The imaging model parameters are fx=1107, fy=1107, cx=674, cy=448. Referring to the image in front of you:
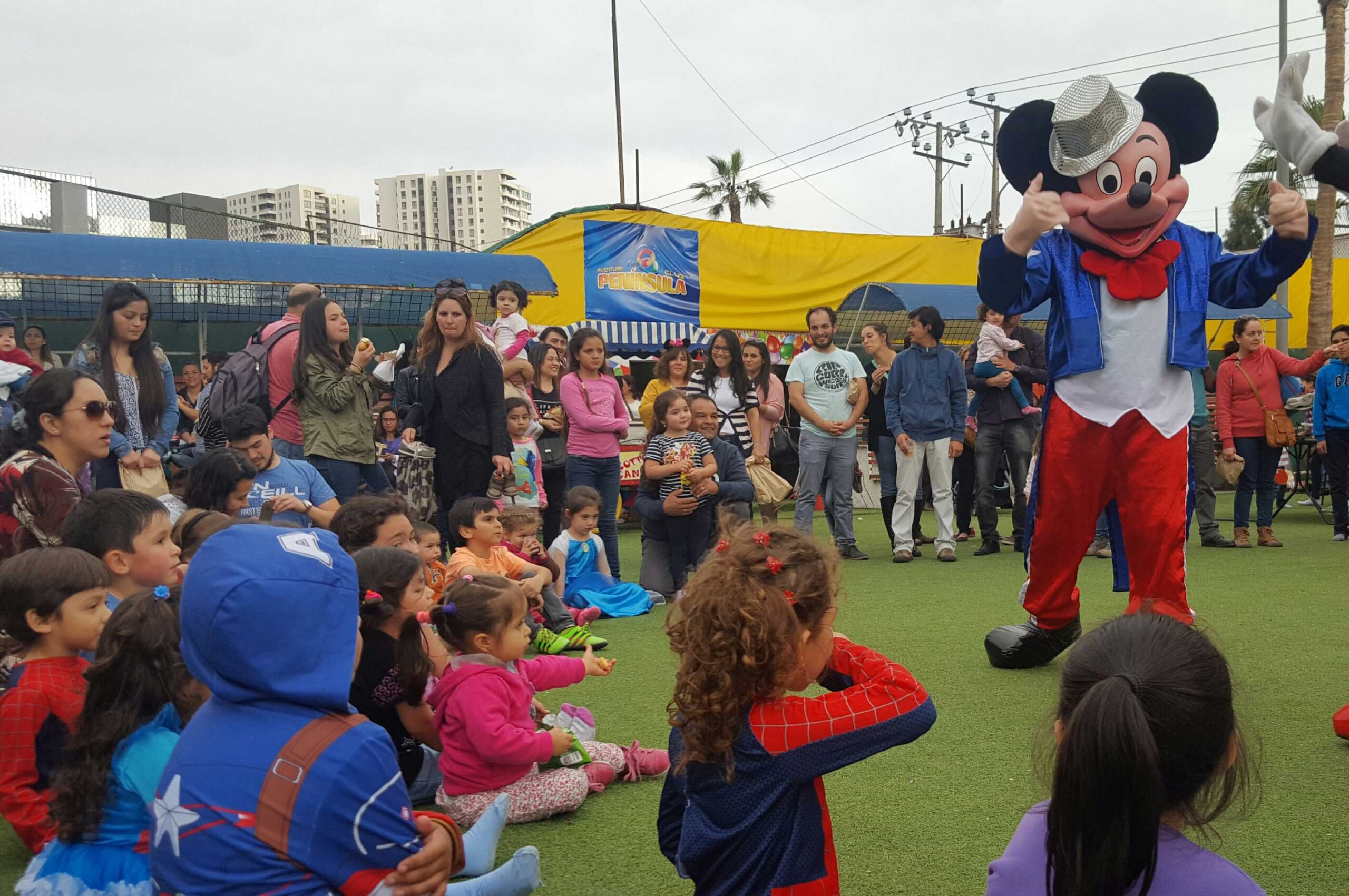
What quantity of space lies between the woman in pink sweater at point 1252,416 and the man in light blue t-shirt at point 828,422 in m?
2.87

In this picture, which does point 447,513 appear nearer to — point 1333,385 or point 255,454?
point 255,454

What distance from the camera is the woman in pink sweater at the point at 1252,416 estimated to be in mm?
8188

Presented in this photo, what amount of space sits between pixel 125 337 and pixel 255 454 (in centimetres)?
88

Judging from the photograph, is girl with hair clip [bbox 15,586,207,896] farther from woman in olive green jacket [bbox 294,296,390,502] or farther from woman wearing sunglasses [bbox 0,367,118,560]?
woman in olive green jacket [bbox 294,296,390,502]

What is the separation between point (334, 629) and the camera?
182cm

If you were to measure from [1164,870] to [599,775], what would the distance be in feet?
6.81

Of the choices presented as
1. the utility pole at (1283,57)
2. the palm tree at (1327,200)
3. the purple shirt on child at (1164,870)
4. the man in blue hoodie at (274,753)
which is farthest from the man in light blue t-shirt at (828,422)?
the utility pole at (1283,57)

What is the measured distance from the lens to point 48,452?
157 inches

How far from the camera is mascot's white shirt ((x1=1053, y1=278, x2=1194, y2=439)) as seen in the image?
3875mm

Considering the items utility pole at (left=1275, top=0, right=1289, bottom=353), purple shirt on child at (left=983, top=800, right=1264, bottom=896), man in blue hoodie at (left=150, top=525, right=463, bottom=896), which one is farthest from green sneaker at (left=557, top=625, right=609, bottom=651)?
utility pole at (left=1275, top=0, right=1289, bottom=353)

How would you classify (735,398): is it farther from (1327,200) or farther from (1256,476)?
(1327,200)

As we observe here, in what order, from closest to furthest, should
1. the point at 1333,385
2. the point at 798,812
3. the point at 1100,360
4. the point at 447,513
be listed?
the point at 798,812 < the point at 1100,360 < the point at 447,513 < the point at 1333,385

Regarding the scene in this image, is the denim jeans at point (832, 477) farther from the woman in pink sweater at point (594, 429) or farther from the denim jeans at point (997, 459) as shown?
the woman in pink sweater at point (594, 429)

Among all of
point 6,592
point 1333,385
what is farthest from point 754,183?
point 6,592
